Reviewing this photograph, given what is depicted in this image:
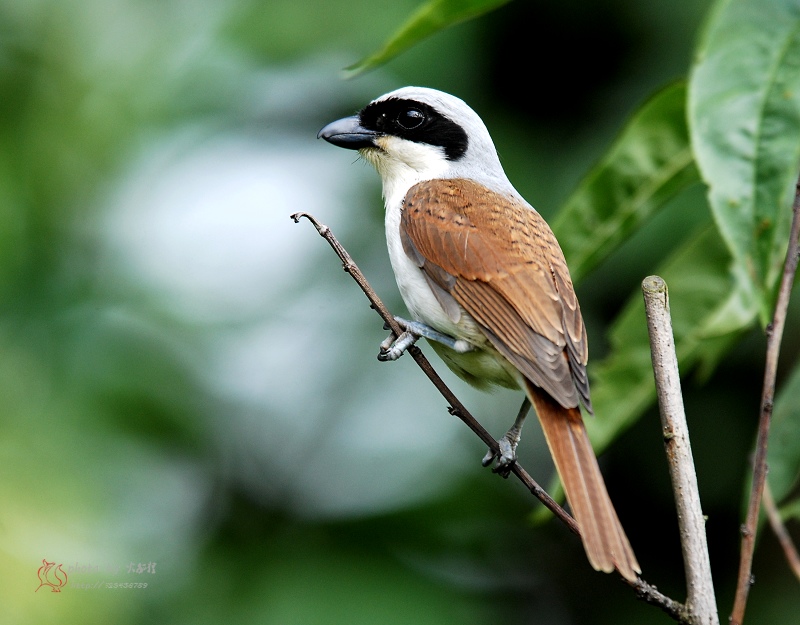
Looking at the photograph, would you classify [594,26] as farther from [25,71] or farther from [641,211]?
[25,71]

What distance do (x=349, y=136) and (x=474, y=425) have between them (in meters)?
1.67

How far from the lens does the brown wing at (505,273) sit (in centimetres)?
255

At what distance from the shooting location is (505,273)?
9.23 ft

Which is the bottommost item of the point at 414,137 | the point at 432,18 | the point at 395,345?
the point at 395,345

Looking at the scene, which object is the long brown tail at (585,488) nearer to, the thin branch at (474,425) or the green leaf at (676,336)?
the thin branch at (474,425)

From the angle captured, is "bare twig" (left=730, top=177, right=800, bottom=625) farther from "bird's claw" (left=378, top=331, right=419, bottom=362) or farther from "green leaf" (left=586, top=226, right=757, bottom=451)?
"bird's claw" (left=378, top=331, right=419, bottom=362)

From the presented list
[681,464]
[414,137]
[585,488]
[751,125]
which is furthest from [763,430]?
[414,137]

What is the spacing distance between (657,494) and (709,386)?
58 centimetres

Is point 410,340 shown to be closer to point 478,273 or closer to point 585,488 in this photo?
point 478,273

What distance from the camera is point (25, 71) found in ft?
14.6

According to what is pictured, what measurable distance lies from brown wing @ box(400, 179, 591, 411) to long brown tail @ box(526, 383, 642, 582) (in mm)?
64

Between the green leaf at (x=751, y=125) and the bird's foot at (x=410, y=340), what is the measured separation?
930 millimetres

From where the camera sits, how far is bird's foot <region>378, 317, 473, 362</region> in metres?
2.64

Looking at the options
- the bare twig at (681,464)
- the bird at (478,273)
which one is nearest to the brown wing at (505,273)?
the bird at (478,273)
